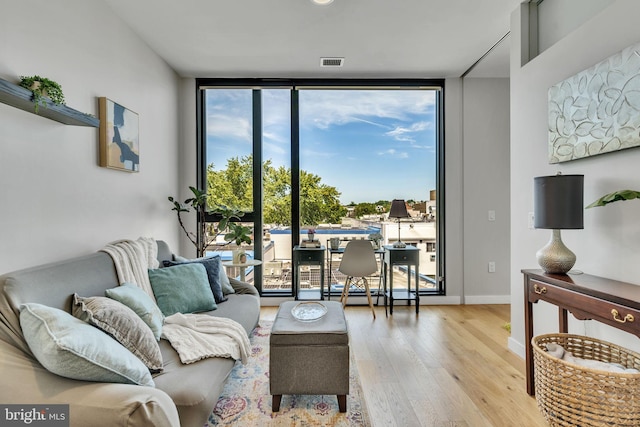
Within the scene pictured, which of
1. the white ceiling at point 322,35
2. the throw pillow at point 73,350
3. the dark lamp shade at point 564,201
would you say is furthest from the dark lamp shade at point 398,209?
the throw pillow at point 73,350

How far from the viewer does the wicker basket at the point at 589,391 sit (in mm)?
1454

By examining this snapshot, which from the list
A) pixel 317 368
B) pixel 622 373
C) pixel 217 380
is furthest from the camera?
pixel 317 368

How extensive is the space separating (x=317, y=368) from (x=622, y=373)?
1386mm

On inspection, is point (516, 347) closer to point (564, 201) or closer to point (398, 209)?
point (564, 201)

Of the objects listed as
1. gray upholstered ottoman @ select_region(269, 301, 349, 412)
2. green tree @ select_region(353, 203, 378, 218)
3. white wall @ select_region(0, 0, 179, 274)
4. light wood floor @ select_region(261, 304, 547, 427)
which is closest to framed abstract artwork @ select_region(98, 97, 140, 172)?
white wall @ select_region(0, 0, 179, 274)

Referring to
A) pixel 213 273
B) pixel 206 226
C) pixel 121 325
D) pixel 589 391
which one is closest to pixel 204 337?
pixel 121 325

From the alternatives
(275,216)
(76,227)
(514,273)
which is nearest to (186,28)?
(76,227)

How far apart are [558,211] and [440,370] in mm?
1346

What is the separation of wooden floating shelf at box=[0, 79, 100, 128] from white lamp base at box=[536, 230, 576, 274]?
2.87 m

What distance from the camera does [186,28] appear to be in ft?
9.64

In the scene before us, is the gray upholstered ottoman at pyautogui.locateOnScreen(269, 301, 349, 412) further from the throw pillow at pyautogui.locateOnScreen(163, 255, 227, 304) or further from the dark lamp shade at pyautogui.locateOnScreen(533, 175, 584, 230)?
the dark lamp shade at pyautogui.locateOnScreen(533, 175, 584, 230)

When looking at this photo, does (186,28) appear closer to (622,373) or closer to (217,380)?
(217,380)

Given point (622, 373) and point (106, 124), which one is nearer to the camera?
point (622, 373)

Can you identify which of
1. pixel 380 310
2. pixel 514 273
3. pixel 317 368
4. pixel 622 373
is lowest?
pixel 380 310
